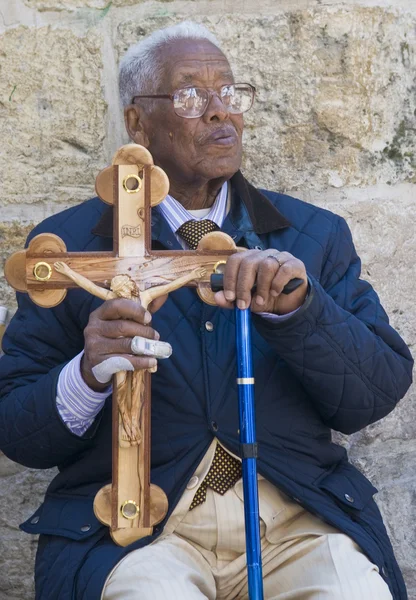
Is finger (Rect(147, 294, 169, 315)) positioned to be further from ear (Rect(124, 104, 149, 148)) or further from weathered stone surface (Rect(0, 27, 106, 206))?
weathered stone surface (Rect(0, 27, 106, 206))

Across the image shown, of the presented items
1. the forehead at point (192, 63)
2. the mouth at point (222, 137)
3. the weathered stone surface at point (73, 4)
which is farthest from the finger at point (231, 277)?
the weathered stone surface at point (73, 4)

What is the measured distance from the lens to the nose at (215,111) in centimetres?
269

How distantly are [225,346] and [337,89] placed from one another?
2.82 feet

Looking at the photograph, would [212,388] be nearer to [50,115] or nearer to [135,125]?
[135,125]

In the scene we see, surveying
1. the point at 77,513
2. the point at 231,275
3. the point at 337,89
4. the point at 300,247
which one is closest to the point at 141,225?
the point at 231,275

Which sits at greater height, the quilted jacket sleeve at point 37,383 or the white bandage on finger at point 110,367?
the white bandage on finger at point 110,367

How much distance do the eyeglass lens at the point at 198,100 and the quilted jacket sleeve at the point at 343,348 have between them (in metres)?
0.39

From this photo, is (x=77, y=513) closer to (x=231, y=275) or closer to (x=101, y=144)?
(x=231, y=275)

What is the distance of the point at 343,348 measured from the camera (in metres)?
2.41

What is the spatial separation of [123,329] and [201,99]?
2.43 ft

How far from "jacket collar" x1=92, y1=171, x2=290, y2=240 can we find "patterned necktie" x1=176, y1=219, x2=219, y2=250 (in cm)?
4

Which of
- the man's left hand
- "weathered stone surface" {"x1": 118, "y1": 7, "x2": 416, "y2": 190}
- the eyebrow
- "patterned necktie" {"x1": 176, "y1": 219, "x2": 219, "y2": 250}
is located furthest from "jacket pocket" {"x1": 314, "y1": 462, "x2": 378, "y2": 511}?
the eyebrow

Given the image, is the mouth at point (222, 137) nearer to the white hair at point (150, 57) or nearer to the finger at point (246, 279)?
the white hair at point (150, 57)

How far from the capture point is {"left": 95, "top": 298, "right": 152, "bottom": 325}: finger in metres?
2.22
